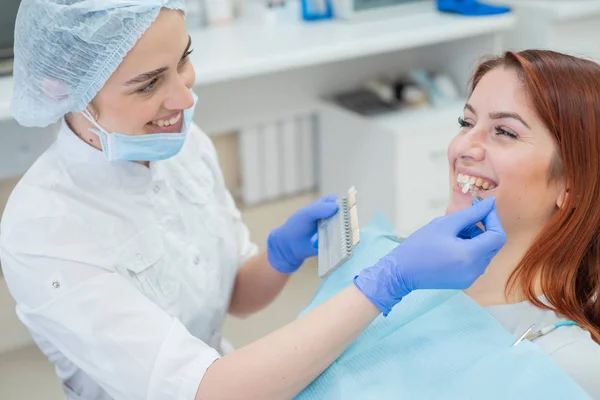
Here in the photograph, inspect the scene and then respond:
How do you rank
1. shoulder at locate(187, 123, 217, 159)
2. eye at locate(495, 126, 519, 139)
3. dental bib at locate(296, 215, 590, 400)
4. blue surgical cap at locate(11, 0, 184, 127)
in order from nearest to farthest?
Answer: dental bib at locate(296, 215, 590, 400)
blue surgical cap at locate(11, 0, 184, 127)
eye at locate(495, 126, 519, 139)
shoulder at locate(187, 123, 217, 159)

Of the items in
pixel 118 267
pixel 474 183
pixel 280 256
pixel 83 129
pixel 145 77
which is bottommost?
pixel 280 256

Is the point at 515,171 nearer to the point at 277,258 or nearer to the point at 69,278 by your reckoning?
the point at 277,258

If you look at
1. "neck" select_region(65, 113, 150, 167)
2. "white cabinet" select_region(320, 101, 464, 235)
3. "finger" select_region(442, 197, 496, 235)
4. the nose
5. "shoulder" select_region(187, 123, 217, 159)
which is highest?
"neck" select_region(65, 113, 150, 167)

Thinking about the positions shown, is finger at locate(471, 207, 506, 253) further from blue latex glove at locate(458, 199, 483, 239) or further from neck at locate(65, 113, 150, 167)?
neck at locate(65, 113, 150, 167)

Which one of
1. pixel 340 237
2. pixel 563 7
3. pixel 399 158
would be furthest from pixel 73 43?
pixel 563 7

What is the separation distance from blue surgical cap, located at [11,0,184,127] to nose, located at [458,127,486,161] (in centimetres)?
58

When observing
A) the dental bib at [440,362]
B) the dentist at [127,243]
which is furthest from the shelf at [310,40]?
the dental bib at [440,362]

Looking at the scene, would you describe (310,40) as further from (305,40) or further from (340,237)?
(340,237)

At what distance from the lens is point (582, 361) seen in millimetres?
1146

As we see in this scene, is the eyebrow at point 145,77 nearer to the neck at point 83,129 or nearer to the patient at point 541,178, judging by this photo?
the neck at point 83,129

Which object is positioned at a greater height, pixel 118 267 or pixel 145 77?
pixel 145 77

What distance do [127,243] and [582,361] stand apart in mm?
837

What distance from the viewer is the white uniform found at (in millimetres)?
1186

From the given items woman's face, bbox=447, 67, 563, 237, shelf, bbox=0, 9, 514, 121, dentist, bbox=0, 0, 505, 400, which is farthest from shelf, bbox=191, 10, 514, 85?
woman's face, bbox=447, 67, 563, 237
